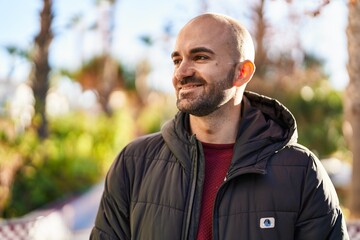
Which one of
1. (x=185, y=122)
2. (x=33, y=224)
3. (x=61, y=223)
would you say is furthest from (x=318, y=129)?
(x=185, y=122)

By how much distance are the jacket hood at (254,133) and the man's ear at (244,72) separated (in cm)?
18

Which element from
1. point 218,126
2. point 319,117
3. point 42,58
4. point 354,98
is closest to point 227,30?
point 218,126

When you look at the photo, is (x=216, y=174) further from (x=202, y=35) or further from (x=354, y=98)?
(x=354, y=98)

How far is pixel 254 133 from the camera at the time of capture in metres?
2.80

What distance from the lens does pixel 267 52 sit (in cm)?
2605

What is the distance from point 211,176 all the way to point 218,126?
21 cm

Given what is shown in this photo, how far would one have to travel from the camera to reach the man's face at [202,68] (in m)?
2.65

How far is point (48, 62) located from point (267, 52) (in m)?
11.4

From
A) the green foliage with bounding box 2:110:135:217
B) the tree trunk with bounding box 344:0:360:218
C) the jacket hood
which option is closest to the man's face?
the jacket hood

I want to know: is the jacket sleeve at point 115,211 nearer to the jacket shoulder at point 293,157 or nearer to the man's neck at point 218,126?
the man's neck at point 218,126

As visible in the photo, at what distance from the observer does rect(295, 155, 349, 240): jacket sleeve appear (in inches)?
103

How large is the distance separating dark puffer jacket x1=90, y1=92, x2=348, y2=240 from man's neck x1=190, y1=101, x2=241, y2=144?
43mm

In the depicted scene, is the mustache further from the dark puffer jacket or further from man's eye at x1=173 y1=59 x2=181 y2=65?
the dark puffer jacket

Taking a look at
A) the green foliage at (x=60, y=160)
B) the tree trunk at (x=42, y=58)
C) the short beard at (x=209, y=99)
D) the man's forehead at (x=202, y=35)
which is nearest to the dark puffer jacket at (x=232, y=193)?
the short beard at (x=209, y=99)
